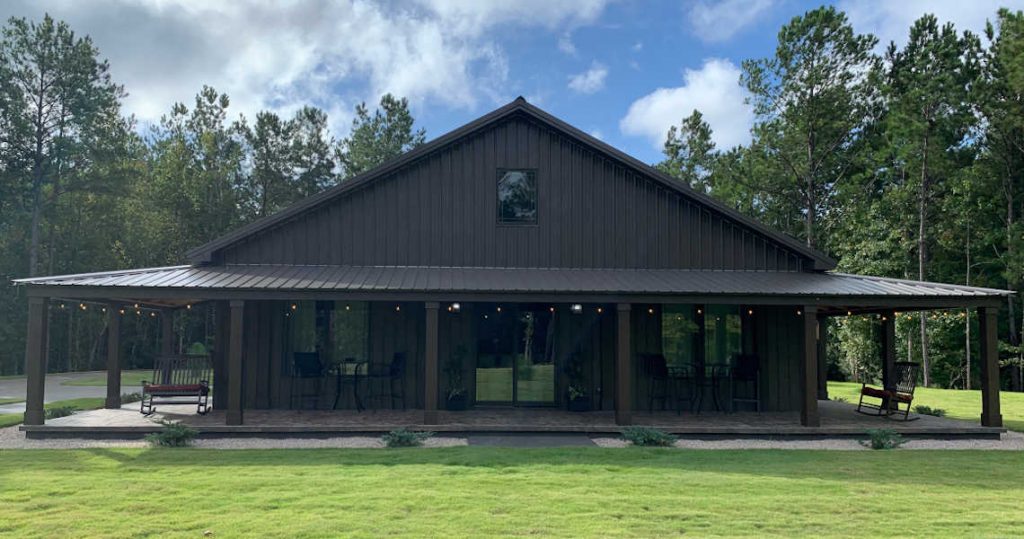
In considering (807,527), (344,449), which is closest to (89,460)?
(344,449)

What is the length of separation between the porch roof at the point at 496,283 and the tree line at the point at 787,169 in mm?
13544

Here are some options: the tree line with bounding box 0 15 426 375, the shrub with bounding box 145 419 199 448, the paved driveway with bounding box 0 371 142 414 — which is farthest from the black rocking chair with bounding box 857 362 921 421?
the tree line with bounding box 0 15 426 375

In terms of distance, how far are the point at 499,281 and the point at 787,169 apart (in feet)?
62.0

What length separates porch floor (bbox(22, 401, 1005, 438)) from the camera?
9.34 metres

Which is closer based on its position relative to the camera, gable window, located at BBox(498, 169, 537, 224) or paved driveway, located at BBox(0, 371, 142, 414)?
gable window, located at BBox(498, 169, 537, 224)

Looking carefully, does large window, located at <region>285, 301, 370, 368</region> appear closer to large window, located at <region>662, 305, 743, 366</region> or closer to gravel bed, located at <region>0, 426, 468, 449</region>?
gravel bed, located at <region>0, 426, 468, 449</region>

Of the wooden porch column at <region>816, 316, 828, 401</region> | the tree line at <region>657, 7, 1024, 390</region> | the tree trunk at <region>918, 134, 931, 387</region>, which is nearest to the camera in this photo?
the wooden porch column at <region>816, 316, 828, 401</region>

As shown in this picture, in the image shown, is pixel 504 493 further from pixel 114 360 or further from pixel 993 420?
pixel 114 360

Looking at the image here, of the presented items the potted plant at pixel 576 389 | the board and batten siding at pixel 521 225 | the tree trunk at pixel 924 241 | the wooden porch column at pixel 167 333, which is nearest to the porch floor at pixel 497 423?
the potted plant at pixel 576 389

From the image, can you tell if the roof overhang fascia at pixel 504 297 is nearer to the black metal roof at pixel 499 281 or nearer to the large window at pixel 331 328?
the black metal roof at pixel 499 281

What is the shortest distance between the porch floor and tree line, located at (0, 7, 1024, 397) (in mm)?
13865

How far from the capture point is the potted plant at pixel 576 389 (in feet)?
37.4

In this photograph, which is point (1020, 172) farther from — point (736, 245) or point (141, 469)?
point (141, 469)

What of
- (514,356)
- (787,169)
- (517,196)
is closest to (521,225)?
(517,196)
